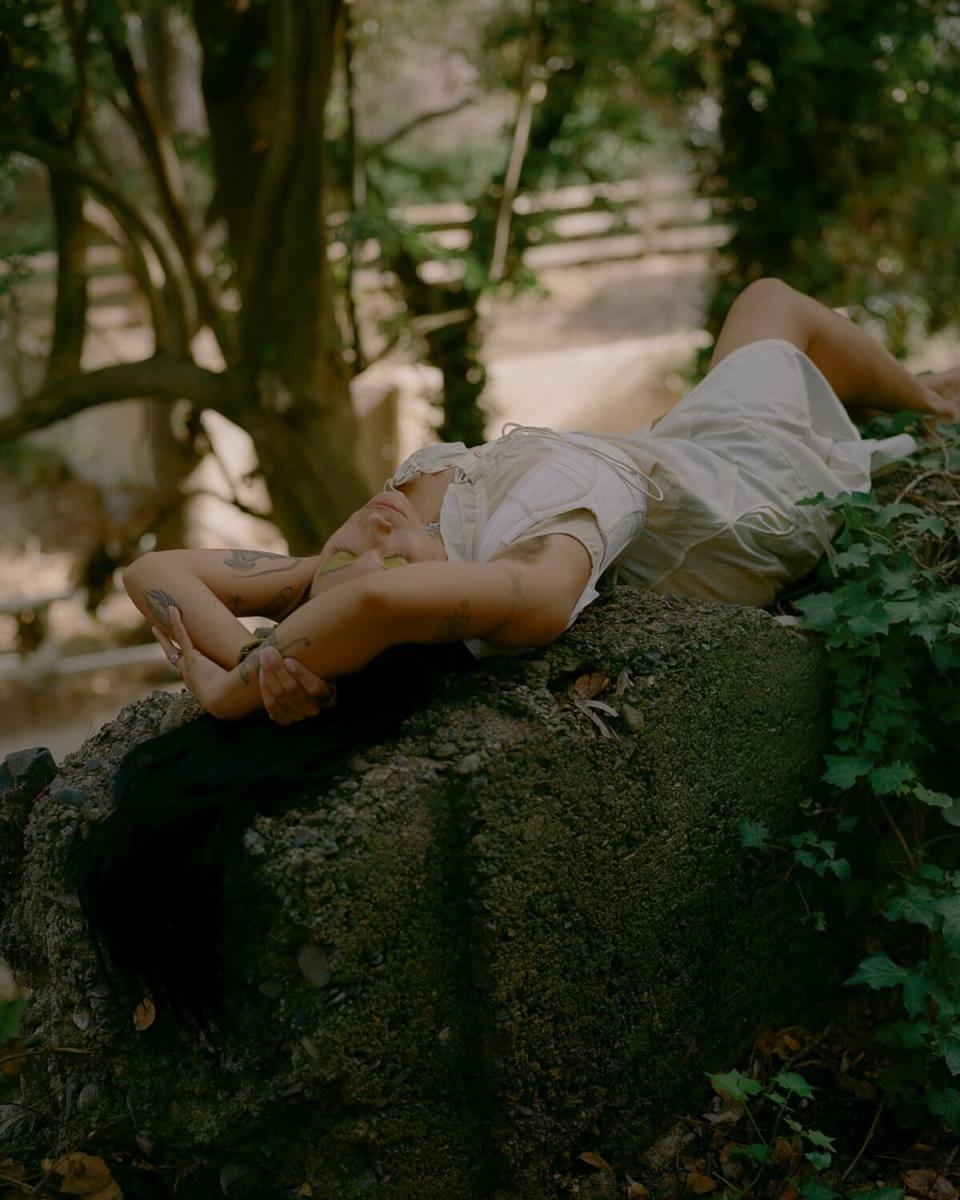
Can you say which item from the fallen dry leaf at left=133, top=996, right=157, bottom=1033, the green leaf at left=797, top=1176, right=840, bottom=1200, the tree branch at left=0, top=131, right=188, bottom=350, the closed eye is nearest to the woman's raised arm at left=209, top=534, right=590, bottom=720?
the closed eye

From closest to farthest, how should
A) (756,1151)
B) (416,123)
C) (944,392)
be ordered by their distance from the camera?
(756,1151), (944,392), (416,123)

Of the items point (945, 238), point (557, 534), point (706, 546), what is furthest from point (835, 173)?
point (557, 534)

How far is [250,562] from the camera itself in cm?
267

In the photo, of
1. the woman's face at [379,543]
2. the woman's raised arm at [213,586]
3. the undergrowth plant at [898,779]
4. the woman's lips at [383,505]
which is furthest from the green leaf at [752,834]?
the woman's raised arm at [213,586]

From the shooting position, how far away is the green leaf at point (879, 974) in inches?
94.5

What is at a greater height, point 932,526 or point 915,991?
point 932,526

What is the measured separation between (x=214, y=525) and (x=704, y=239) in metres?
6.20

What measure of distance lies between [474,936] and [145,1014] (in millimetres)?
589

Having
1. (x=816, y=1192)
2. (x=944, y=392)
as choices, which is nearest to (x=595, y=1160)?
(x=816, y=1192)

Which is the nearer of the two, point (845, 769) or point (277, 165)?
point (845, 769)

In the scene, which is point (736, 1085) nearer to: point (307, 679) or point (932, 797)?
point (932, 797)

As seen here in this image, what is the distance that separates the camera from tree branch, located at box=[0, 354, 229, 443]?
545 centimetres

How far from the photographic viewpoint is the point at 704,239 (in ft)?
43.8

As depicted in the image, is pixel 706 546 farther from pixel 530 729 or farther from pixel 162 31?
pixel 162 31
